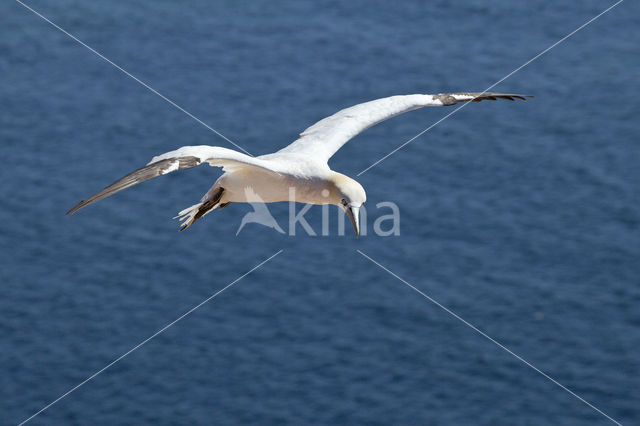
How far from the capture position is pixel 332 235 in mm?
70625

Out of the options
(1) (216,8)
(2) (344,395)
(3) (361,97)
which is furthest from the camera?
(1) (216,8)

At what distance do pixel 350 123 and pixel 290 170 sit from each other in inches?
138

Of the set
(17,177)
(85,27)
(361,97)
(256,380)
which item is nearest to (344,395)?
(256,380)

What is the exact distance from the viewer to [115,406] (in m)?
65.4

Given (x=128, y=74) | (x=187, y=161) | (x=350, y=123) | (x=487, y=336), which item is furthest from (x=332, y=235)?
(x=187, y=161)

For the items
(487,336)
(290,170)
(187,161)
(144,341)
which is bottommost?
(144,341)

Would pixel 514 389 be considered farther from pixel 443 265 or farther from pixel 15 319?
→ pixel 15 319

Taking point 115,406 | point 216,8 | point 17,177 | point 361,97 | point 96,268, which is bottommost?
point 115,406

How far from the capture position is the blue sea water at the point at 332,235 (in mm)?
65938

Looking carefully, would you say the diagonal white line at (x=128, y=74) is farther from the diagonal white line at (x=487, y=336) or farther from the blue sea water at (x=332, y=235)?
the diagonal white line at (x=487, y=336)

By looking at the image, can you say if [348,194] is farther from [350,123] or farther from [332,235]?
[332,235]

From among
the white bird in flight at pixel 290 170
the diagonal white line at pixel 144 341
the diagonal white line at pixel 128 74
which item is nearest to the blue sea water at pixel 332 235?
the diagonal white line at pixel 144 341

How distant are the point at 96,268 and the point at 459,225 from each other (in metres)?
20.8

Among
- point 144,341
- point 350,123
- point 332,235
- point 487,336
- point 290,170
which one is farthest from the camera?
point 332,235
